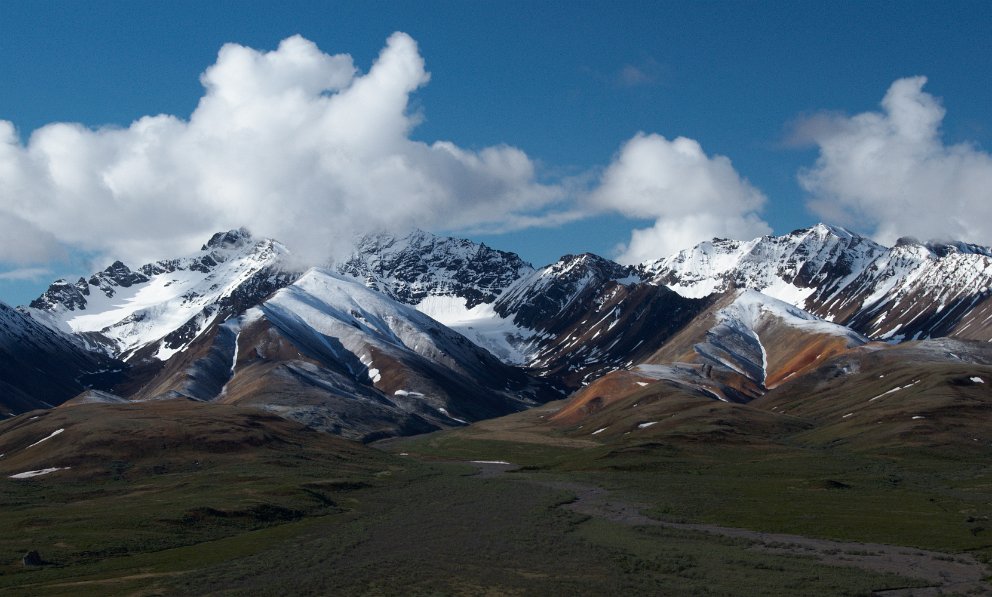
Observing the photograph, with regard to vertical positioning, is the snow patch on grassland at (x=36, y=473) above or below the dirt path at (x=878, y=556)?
above

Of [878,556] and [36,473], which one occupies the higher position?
[36,473]

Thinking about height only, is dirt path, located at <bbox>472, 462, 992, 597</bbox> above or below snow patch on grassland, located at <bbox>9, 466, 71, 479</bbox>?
below

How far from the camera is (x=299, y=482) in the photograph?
5458 inches

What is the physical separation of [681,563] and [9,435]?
6050 inches

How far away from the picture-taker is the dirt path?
219 feet

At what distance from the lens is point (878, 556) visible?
78750 millimetres

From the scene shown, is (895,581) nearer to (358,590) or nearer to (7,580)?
(358,590)

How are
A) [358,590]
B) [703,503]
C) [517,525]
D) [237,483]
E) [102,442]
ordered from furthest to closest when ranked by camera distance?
[102,442]
[237,483]
[703,503]
[517,525]
[358,590]

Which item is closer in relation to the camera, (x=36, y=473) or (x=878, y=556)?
(x=878, y=556)

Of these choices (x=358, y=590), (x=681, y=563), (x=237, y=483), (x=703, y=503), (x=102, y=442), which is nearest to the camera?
(x=358, y=590)

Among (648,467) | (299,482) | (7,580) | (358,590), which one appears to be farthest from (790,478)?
(7,580)

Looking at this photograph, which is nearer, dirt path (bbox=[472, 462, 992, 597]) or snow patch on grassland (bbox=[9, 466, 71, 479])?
dirt path (bbox=[472, 462, 992, 597])

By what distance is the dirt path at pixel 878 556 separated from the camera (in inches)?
2633

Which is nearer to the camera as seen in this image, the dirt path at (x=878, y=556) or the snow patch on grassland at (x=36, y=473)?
the dirt path at (x=878, y=556)
